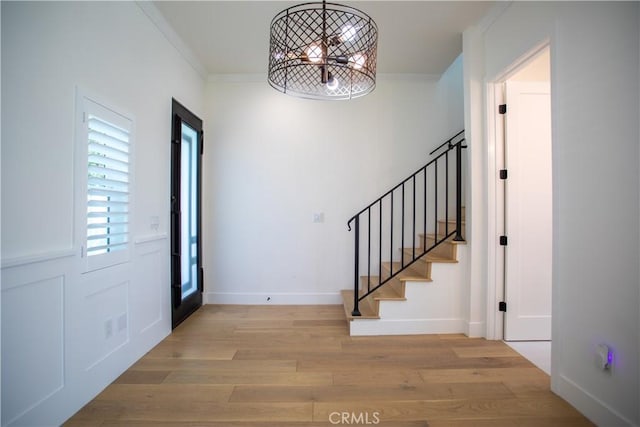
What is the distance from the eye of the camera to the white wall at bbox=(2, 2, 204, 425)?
4.42 feet

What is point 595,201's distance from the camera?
61.1 inches

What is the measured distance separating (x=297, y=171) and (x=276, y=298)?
1.56 meters

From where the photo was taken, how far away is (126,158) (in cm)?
209

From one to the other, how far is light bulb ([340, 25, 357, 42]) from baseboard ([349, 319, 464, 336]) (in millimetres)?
2262

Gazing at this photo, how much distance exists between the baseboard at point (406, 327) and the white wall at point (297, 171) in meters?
0.88

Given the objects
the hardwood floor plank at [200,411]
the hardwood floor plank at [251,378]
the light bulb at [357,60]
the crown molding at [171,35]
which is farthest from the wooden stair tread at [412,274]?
the crown molding at [171,35]

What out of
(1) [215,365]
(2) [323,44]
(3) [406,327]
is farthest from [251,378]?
(2) [323,44]

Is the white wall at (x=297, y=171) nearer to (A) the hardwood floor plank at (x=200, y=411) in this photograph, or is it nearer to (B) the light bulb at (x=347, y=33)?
(A) the hardwood floor plank at (x=200, y=411)

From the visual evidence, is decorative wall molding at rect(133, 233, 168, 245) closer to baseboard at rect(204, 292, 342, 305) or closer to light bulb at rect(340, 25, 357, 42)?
baseboard at rect(204, 292, 342, 305)

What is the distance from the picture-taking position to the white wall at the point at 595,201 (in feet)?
4.61

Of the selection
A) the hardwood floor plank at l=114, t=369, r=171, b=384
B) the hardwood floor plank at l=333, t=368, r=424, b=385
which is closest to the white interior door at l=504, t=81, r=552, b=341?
the hardwood floor plank at l=333, t=368, r=424, b=385

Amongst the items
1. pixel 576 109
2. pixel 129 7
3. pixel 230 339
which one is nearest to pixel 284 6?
pixel 129 7

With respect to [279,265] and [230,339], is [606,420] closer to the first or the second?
[230,339]

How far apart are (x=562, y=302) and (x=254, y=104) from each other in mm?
3420
